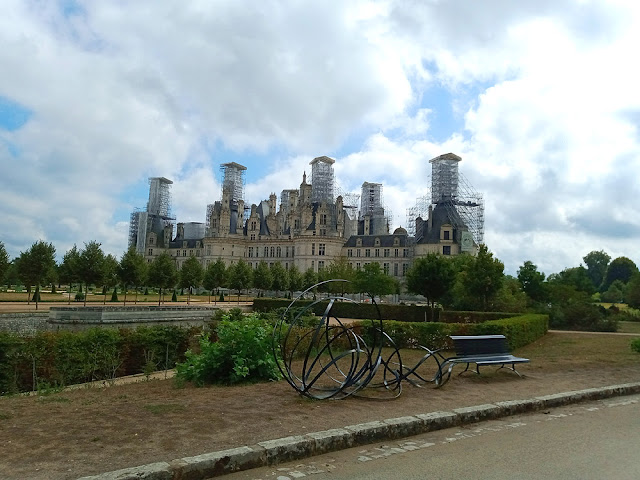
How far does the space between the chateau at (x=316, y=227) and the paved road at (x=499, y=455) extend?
61.4 m

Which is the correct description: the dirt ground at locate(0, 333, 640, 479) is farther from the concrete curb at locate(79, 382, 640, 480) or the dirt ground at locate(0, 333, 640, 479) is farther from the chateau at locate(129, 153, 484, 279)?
the chateau at locate(129, 153, 484, 279)

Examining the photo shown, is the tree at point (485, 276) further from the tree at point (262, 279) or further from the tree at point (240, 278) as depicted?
the tree at point (262, 279)

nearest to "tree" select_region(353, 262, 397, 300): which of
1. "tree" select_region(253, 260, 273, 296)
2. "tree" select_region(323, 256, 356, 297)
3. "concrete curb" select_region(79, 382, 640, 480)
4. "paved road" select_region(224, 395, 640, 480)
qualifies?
"tree" select_region(323, 256, 356, 297)

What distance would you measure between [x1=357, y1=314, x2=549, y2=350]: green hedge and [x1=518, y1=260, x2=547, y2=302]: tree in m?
17.3

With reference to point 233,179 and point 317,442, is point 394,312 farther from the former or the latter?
point 233,179

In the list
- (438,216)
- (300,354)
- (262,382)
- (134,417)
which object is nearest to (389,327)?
(300,354)

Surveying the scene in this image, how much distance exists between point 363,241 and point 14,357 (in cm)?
6786

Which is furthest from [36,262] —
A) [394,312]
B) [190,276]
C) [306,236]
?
[306,236]

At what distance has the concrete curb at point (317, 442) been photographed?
4227mm

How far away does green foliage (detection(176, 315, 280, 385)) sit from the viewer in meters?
9.12

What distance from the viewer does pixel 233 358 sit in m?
9.12

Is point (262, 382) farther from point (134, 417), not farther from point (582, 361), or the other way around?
point (582, 361)

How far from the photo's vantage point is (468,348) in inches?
393

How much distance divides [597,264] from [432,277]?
97.8 m
